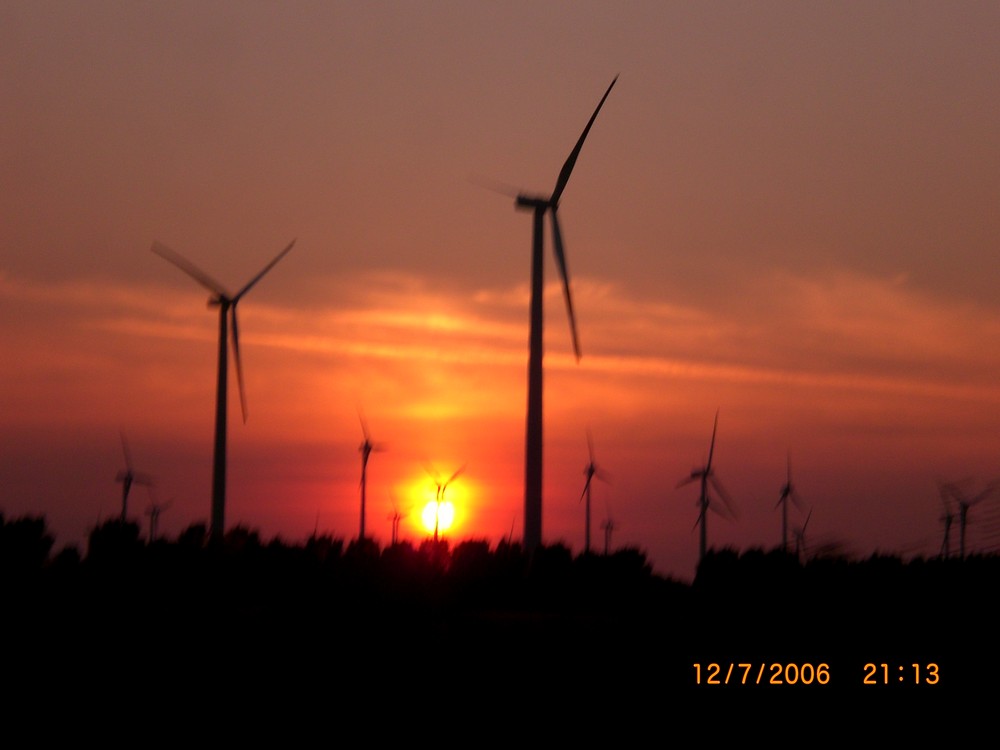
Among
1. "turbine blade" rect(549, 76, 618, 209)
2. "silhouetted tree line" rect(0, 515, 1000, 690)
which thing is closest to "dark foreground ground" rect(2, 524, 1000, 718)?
"silhouetted tree line" rect(0, 515, 1000, 690)

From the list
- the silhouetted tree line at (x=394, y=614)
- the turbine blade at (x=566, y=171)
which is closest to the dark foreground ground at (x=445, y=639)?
the silhouetted tree line at (x=394, y=614)

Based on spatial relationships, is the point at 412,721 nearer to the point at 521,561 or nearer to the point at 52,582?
the point at 52,582

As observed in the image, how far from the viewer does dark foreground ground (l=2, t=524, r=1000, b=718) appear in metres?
30.7

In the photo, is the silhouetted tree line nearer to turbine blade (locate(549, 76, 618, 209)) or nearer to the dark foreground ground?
the dark foreground ground

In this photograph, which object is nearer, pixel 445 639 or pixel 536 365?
pixel 445 639

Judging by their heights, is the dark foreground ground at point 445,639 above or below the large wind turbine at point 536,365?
below

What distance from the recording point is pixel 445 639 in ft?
112

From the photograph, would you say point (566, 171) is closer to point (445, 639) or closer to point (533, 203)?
point (533, 203)

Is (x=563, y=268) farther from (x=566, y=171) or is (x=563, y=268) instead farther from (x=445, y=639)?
(x=445, y=639)

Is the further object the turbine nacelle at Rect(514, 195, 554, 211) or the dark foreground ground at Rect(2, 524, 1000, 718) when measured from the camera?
the turbine nacelle at Rect(514, 195, 554, 211)

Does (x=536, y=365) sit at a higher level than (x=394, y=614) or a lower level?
higher

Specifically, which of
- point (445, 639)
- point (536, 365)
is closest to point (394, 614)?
point (445, 639)

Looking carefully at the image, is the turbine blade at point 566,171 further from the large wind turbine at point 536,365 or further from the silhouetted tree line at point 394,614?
the silhouetted tree line at point 394,614

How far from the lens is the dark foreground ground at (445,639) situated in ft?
101
